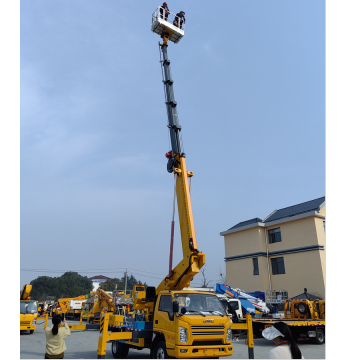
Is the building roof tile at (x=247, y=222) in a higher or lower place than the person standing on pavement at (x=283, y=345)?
higher

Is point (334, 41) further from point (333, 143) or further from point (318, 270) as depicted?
point (318, 270)

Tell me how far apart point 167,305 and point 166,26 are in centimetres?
1242

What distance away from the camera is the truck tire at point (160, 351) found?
878 centimetres

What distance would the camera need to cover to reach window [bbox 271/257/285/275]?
99.1 ft

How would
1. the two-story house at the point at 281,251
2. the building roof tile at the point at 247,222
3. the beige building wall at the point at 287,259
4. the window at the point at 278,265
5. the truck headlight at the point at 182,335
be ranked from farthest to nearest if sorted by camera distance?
the building roof tile at the point at 247,222, the window at the point at 278,265, the two-story house at the point at 281,251, the beige building wall at the point at 287,259, the truck headlight at the point at 182,335

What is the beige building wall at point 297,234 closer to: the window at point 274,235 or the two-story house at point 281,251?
→ the two-story house at point 281,251

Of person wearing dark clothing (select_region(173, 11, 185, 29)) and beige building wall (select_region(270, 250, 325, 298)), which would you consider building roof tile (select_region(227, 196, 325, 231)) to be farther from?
person wearing dark clothing (select_region(173, 11, 185, 29))


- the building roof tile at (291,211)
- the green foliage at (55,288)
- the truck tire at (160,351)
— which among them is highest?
the building roof tile at (291,211)

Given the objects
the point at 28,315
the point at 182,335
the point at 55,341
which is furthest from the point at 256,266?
the point at 55,341

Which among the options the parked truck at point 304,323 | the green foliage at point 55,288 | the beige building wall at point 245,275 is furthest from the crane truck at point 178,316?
the green foliage at point 55,288

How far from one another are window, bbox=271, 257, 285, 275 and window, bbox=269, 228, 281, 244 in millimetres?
1797

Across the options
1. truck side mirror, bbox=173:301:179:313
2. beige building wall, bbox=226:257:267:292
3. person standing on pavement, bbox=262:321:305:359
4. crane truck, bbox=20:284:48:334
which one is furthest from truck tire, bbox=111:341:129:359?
beige building wall, bbox=226:257:267:292

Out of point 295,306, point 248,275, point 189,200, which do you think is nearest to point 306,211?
point 248,275

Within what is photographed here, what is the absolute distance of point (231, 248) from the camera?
35.5 metres
